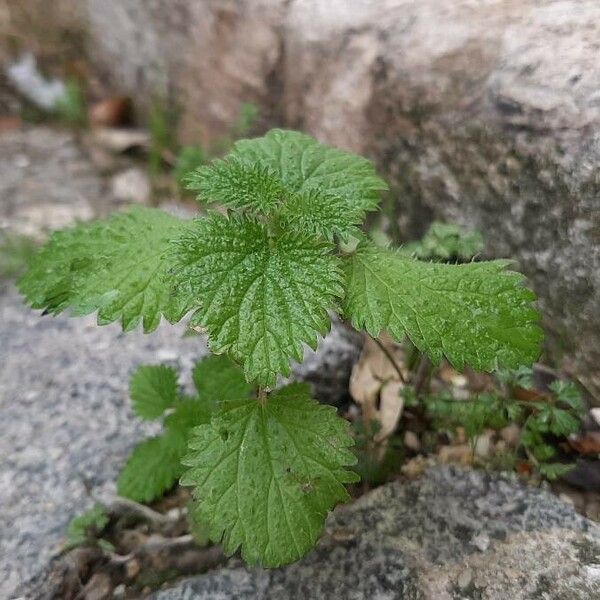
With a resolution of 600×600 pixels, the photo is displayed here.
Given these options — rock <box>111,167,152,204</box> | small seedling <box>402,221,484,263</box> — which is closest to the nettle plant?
small seedling <box>402,221,484,263</box>

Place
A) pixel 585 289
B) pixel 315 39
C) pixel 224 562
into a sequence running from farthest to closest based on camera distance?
pixel 315 39
pixel 585 289
pixel 224 562

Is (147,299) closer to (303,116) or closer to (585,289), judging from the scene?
(585,289)

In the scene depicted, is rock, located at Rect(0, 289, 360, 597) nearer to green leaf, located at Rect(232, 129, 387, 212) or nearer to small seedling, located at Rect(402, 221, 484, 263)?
small seedling, located at Rect(402, 221, 484, 263)

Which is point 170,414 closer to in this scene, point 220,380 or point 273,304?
point 220,380

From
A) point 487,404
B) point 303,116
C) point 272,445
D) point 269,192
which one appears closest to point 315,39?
point 303,116

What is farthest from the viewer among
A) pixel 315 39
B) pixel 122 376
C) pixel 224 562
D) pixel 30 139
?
pixel 30 139

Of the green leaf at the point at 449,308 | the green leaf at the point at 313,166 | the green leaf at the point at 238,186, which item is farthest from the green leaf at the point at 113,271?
the green leaf at the point at 449,308
